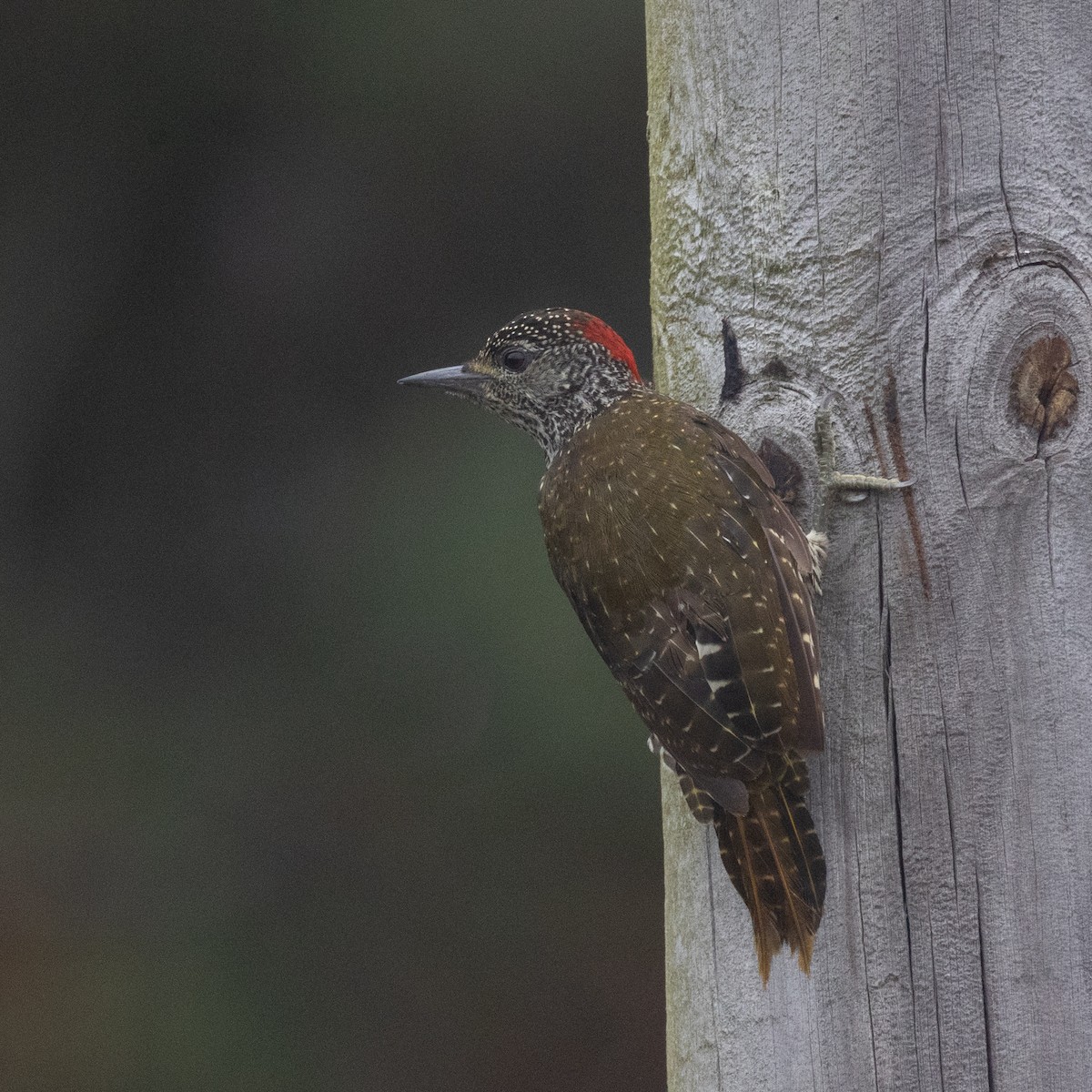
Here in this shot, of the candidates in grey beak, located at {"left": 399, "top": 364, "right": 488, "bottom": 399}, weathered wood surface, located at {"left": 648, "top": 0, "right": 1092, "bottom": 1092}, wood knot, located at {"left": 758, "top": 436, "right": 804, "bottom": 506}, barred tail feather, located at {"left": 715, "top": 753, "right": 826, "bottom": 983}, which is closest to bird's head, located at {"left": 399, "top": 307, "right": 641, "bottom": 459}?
grey beak, located at {"left": 399, "top": 364, "right": 488, "bottom": 399}

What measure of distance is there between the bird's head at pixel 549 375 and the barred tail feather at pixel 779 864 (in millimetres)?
854

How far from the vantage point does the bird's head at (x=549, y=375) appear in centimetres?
244

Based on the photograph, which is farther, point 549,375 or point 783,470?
point 549,375

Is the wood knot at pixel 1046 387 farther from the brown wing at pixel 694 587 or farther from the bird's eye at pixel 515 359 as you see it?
the bird's eye at pixel 515 359

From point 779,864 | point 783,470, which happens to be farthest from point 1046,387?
point 779,864

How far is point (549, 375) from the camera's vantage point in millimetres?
2473

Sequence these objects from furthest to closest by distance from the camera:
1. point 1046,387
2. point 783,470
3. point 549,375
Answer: point 549,375, point 783,470, point 1046,387

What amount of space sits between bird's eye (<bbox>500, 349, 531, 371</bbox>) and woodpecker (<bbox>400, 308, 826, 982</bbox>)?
0.30m

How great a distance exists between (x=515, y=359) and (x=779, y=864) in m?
1.12

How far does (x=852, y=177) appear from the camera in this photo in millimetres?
1667

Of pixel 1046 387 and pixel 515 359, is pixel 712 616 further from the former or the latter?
pixel 515 359

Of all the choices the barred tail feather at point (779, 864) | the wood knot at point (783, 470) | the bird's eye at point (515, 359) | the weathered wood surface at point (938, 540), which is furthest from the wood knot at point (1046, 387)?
the bird's eye at point (515, 359)

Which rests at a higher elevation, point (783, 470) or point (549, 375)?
point (549, 375)

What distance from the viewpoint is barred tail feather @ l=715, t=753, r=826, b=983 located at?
1.65 meters
